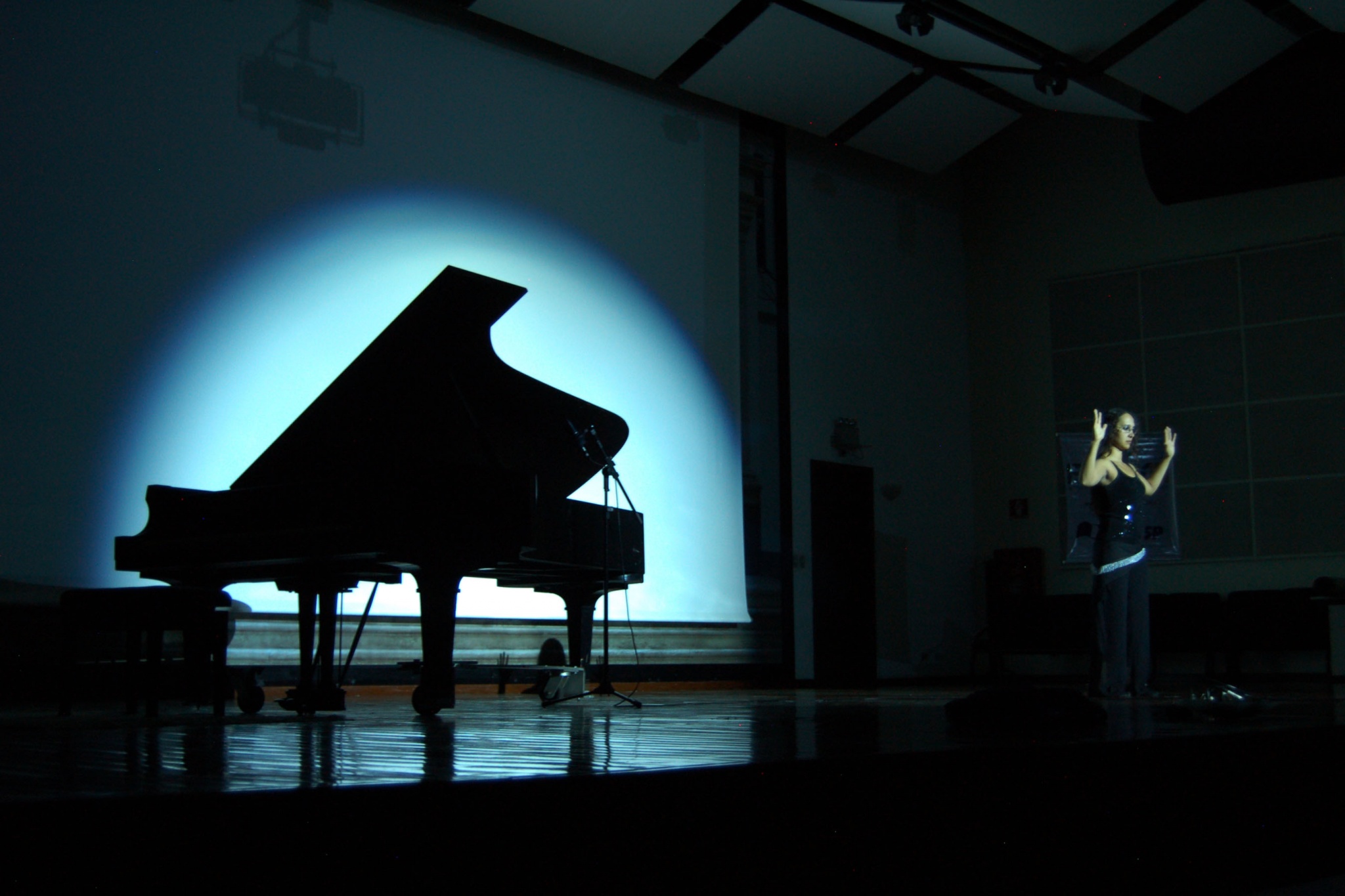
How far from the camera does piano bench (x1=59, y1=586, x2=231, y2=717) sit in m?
4.07

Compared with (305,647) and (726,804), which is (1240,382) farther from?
(726,804)

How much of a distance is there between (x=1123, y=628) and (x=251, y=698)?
3119mm

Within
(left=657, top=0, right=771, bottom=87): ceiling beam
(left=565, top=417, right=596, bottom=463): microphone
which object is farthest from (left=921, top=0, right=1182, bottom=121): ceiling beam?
(left=565, top=417, right=596, bottom=463): microphone

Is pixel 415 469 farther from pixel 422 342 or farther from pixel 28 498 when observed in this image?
pixel 28 498

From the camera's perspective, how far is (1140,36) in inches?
291

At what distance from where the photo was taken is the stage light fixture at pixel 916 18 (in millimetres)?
6953

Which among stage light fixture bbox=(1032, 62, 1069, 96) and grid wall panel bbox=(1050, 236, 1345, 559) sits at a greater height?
stage light fixture bbox=(1032, 62, 1069, 96)

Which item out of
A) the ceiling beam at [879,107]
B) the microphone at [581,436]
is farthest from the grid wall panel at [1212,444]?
the microphone at [581,436]

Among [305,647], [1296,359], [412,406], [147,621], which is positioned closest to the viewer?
[412,406]

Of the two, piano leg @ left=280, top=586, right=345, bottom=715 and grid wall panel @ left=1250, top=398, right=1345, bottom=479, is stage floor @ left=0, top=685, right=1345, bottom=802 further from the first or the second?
grid wall panel @ left=1250, top=398, right=1345, bottom=479

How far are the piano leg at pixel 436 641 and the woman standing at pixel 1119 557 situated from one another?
8.08ft

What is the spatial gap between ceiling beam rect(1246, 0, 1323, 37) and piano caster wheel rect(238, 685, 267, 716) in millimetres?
6780

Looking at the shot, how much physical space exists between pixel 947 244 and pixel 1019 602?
3118 mm

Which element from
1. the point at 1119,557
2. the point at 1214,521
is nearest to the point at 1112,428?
the point at 1119,557
